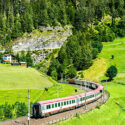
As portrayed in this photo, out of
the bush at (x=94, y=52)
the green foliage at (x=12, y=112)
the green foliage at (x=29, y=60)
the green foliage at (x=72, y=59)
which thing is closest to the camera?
the green foliage at (x=12, y=112)

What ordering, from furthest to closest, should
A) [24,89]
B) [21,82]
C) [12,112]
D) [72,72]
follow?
[72,72] < [21,82] < [24,89] < [12,112]

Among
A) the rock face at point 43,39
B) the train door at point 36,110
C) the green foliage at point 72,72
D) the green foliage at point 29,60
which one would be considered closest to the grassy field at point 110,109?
the train door at point 36,110

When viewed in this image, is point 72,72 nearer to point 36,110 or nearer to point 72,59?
point 72,59

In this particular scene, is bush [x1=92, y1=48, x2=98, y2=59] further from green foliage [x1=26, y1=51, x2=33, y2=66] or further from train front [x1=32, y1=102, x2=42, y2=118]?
train front [x1=32, y1=102, x2=42, y2=118]

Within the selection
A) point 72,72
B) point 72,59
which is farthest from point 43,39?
point 72,72

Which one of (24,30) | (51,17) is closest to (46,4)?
(51,17)

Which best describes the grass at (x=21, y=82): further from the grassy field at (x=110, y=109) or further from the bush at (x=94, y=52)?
the bush at (x=94, y=52)

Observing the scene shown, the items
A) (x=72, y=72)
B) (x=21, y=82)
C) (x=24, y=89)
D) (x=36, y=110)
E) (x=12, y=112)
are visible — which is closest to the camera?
(x=36, y=110)

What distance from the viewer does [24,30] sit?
549 feet

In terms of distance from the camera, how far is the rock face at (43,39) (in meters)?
153

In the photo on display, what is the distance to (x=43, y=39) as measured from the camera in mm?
156375

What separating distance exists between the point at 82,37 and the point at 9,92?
88.5 meters

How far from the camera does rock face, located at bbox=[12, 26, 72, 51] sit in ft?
503

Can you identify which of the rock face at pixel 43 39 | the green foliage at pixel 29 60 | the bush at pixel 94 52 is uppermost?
the rock face at pixel 43 39
